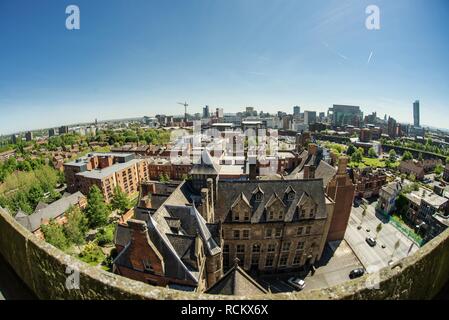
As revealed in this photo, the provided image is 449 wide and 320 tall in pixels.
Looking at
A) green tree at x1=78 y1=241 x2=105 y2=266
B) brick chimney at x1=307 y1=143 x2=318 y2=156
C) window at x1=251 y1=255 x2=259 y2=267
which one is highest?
brick chimney at x1=307 y1=143 x2=318 y2=156

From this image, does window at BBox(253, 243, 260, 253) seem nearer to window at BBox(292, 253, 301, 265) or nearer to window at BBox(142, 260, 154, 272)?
window at BBox(292, 253, 301, 265)

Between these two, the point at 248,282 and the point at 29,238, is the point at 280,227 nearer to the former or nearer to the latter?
the point at 248,282

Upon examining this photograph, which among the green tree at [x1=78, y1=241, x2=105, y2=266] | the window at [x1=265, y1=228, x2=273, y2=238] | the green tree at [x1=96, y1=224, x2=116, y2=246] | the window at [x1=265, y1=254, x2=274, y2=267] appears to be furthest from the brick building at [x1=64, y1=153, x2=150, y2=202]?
the window at [x1=265, y1=228, x2=273, y2=238]

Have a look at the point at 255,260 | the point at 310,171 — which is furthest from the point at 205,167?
the point at 310,171

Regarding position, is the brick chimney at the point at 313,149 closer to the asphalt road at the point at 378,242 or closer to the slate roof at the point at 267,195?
the slate roof at the point at 267,195

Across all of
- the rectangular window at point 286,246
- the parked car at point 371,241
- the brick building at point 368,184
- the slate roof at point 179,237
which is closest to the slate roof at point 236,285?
the slate roof at point 179,237

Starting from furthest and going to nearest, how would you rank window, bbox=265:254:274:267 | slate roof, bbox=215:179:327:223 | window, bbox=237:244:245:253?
window, bbox=265:254:274:267 < window, bbox=237:244:245:253 < slate roof, bbox=215:179:327:223
